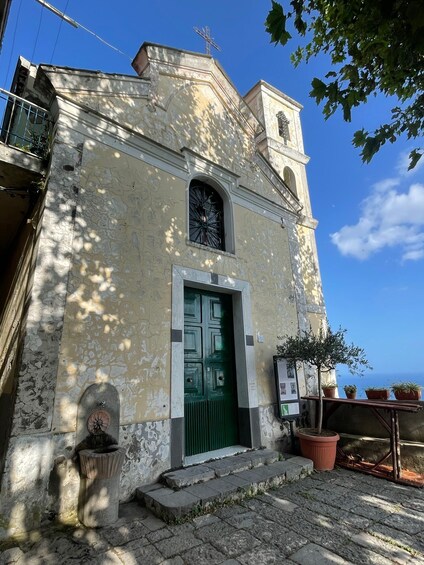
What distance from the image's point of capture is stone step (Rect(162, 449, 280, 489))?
3816mm

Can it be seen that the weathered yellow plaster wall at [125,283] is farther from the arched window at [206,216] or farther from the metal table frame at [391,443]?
the metal table frame at [391,443]

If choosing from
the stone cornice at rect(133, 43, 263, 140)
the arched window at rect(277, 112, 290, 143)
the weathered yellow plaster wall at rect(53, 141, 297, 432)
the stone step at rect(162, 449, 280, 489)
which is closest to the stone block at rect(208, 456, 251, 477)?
the stone step at rect(162, 449, 280, 489)

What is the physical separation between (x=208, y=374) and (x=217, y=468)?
1454 mm

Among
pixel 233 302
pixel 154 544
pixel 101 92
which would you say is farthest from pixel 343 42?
pixel 154 544

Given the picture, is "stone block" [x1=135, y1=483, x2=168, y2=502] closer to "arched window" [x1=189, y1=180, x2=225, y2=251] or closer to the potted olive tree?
the potted olive tree

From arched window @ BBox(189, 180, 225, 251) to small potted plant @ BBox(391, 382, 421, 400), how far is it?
4238 mm

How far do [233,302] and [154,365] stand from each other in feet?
7.36

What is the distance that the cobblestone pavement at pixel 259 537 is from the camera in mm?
2600

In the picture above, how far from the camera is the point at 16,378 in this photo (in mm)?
3254

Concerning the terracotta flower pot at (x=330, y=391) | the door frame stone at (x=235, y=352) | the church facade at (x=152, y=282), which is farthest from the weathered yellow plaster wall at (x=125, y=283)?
the terracotta flower pot at (x=330, y=391)

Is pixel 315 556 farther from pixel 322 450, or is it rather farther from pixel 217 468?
pixel 322 450

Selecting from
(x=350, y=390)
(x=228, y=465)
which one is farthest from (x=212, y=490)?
(x=350, y=390)

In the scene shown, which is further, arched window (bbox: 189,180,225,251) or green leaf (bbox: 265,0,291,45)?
arched window (bbox: 189,180,225,251)

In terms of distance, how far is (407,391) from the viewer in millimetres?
5410
